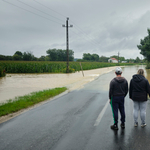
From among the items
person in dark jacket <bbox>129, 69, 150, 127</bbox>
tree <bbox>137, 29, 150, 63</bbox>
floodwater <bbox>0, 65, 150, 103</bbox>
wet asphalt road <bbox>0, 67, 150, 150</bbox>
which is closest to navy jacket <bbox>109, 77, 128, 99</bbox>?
person in dark jacket <bbox>129, 69, 150, 127</bbox>

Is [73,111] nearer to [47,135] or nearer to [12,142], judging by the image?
[47,135]

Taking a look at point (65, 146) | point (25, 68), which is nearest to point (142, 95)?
point (65, 146)

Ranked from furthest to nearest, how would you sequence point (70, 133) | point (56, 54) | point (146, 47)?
1. point (56, 54)
2. point (146, 47)
3. point (70, 133)

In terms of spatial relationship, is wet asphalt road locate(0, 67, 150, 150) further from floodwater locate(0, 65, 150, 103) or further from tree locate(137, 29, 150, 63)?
tree locate(137, 29, 150, 63)

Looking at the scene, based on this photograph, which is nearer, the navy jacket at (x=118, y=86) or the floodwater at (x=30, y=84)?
the navy jacket at (x=118, y=86)

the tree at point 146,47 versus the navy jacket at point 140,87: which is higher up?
the tree at point 146,47

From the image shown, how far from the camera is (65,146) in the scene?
12.5ft

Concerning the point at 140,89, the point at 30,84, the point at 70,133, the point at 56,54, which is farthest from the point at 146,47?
the point at 56,54

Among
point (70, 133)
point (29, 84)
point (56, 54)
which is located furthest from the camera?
point (56, 54)

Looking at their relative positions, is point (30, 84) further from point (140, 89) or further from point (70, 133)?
point (140, 89)

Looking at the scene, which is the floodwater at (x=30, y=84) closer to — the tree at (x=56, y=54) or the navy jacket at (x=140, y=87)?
the navy jacket at (x=140, y=87)

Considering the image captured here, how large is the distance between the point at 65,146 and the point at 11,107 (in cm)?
426

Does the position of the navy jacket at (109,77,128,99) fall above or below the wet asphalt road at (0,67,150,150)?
above

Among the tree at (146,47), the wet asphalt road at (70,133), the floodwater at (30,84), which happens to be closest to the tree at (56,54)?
the tree at (146,47)
